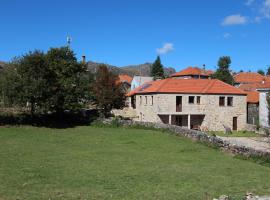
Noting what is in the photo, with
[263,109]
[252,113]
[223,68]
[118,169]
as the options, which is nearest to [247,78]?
[223,68]

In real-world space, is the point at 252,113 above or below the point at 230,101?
below

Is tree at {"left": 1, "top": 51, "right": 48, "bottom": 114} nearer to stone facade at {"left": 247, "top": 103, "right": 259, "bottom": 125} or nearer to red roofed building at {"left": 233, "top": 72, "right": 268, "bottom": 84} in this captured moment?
stone facade at {"left": 247, "top": 103, "right": 259, "bottom": 125}

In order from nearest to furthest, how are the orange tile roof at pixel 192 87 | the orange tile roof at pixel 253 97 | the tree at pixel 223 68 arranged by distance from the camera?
the orange tile roof at pixel 192 87
the orange tile roof at pixel 253 97
the tree at pixel 223 68

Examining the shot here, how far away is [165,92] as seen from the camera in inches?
1951

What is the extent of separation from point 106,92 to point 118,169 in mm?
27441

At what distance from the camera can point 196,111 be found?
51438 mm

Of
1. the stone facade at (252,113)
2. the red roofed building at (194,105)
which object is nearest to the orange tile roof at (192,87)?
the red roofed building at (194,105)

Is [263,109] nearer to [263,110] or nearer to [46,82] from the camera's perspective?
[263,110]

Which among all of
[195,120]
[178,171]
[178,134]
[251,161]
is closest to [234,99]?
[195,120]

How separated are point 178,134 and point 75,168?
52.7 feet

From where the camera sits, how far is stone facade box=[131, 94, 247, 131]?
163 ft

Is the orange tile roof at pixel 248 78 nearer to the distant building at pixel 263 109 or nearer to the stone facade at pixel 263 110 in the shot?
the distant building at pixel 263 109

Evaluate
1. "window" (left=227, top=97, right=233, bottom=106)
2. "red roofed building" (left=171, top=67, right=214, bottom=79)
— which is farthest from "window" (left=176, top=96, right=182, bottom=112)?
"red roofed building" (left=171, top=67, right=214, bottom=79)

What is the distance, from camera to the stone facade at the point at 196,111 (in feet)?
163
